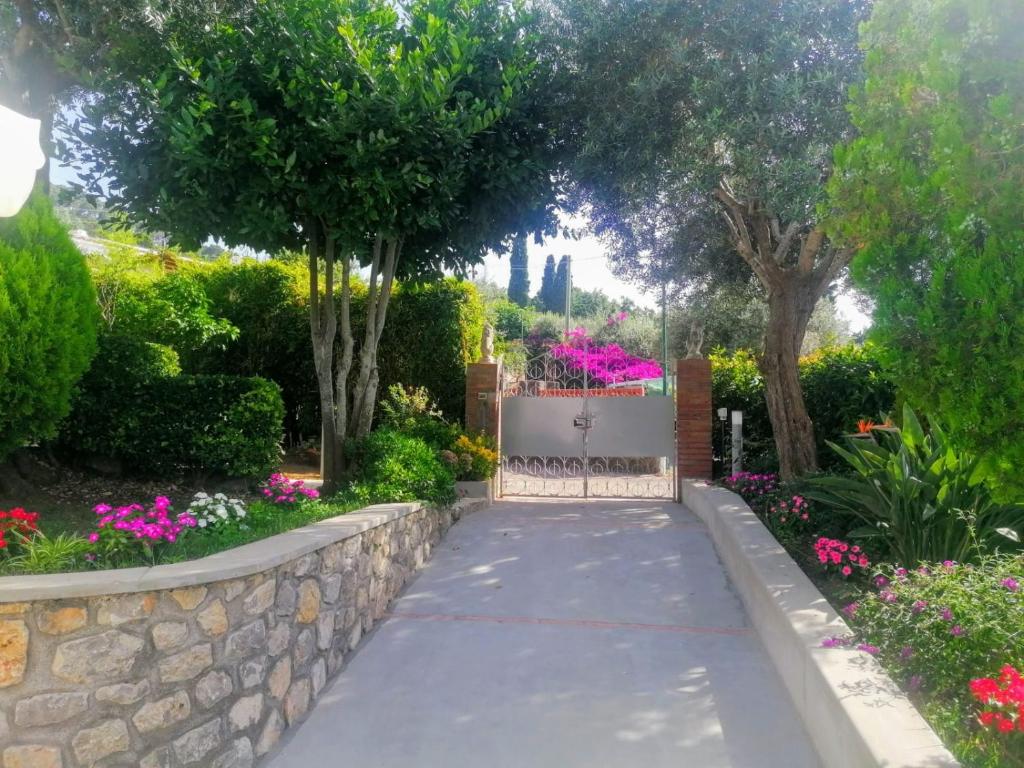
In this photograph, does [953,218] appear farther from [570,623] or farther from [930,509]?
[570,623]

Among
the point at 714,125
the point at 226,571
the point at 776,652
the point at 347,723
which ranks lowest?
the point at 347,723

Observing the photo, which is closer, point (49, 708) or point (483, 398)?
point (49, 708)

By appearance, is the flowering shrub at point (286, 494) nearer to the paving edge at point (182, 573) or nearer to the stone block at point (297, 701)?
the paving edge at point (182, 573)

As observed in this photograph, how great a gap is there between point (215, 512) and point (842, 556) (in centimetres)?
432

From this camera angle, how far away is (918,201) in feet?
11.4

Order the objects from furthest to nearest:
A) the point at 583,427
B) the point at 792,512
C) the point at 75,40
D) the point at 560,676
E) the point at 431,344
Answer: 1. the point at 431,344
2. the point at 583,427
3. the point at 75,40
4. the point at 792,512
5. the point at 560,676

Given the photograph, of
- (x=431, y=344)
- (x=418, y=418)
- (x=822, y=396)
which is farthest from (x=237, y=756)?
(x=431, y=344)

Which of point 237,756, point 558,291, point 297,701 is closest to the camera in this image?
point 237,756

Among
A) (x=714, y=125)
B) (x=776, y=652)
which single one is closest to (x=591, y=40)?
(x=714, y=125)

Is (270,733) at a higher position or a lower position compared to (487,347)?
lower

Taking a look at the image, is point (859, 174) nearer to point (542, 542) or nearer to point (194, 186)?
point (542, 542)

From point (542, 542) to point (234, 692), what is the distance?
422 centimetres

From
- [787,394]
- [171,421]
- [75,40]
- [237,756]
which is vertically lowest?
[237,756]

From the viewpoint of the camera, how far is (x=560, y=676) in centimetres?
458
